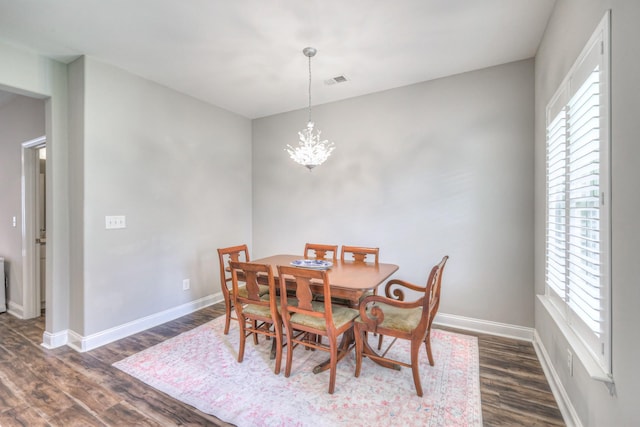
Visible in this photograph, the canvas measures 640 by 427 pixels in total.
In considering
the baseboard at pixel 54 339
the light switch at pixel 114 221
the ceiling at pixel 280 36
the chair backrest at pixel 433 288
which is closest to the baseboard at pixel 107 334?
the baseboard at pixel 54 339

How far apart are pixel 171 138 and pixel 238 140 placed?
110 centimetres

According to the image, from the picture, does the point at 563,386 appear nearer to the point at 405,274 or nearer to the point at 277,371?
the point at 405,274

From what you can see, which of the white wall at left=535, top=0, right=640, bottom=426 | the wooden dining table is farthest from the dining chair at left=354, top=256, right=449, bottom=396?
the white wall at left=535, top=0, right=640, bottom=426

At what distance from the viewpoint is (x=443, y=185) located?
3.19 m

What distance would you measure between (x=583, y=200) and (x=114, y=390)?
10.9 feet

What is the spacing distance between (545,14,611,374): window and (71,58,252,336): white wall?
3.73m

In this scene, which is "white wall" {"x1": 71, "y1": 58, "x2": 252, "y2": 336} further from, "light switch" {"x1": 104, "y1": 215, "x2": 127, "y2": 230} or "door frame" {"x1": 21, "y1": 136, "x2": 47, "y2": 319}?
"door frame" {"x1": 21, "y1": 136, "x2": 47, "y2": 319}

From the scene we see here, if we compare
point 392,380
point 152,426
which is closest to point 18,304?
point 152,426

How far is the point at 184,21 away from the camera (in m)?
2.22

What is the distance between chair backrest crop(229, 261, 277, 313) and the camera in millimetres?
2199

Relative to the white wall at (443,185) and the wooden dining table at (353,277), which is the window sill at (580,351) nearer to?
the white wall at (443,185)

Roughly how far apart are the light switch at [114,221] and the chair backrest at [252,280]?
1465mm

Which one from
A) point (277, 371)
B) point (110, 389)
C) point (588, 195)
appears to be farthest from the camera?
point (277, 371)

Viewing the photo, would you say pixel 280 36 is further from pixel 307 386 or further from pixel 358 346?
pixel 307 386
